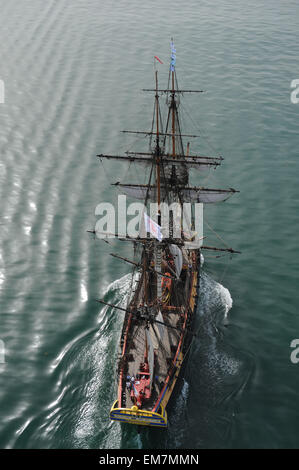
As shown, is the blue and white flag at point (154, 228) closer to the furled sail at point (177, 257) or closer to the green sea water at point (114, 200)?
the furled sail at point (177, 257)

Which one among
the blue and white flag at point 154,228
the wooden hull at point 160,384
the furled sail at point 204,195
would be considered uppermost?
the furled sail at point 204,195

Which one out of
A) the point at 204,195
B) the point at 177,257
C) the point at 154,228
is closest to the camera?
the point at 154,228

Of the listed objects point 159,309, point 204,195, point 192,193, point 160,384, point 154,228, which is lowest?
point 160,384

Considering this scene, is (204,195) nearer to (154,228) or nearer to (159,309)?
(154,228)

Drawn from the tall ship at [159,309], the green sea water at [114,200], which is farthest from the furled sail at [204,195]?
the green sea water at [114,200]

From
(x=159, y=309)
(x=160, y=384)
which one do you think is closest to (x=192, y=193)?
(x=159, y=309)

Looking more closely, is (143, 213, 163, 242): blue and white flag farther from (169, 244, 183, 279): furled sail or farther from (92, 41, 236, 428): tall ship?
(169, 244, 183, 279): furled sail

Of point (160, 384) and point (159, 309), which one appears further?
point (159, 309)

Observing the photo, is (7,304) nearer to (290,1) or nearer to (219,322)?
(219,322)
